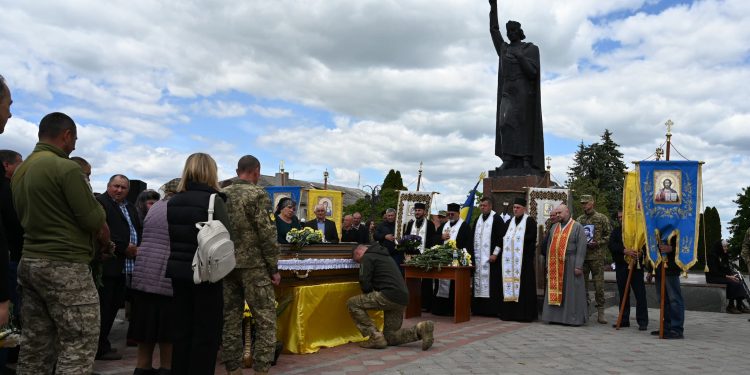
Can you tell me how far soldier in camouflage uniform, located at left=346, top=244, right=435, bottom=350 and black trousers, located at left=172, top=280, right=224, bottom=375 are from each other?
2993mm

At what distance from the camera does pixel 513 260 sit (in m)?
10.8

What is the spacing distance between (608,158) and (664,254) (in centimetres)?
4011

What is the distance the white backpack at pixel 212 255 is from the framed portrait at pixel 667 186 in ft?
22.2

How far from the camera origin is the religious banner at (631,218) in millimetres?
9523

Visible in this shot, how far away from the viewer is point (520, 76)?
12805mm

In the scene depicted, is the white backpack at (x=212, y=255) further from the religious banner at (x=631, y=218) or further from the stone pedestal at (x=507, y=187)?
the stone pedestal at (x=507, y=187)

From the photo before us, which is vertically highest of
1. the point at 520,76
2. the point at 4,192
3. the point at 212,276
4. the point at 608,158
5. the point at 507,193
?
the point at 608,158

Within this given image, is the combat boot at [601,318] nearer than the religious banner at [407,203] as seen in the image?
Yes

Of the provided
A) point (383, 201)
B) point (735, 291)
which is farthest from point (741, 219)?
point (735, 291)

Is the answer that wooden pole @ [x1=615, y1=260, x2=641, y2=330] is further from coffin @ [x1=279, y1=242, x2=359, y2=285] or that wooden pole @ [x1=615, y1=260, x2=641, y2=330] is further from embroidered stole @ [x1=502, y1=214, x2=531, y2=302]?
coffin @ [x1=279, y1=242, x2=359, y2=285]

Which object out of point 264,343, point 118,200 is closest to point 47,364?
point 264,343

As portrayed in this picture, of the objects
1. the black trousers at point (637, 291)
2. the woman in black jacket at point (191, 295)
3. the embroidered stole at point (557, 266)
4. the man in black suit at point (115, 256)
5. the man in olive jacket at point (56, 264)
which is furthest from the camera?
the embroidered stole at point (557, 266)

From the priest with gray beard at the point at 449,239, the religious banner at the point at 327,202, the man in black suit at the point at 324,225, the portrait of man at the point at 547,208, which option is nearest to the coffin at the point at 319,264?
the man in black suit at the point at 324,225

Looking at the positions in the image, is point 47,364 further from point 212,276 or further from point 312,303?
point 312,303
